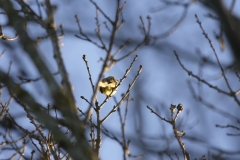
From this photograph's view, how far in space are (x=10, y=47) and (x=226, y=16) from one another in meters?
2.50

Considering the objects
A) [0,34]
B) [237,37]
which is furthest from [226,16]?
[0,34]

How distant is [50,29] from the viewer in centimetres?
382

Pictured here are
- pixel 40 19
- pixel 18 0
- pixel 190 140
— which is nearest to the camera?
pixel 18 0

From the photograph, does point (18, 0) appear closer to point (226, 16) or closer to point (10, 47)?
point (10, 47)

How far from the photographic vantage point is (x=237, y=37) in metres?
1.79

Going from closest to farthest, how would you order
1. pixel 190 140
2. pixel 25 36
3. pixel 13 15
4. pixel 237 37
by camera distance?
1. pixel 25 36
2. pixel 13 15
3. pixel 237 37
4. pixel 190 140

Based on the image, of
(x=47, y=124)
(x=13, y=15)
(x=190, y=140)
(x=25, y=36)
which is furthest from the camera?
(x=190, y=140)

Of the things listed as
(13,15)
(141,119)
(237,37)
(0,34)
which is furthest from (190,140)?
(13,15)

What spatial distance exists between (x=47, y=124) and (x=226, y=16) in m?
1.14

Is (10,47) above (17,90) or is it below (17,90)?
above

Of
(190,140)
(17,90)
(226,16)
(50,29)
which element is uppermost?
(50,29)

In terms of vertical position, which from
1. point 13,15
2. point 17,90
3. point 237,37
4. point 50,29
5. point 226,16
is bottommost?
point 17,90

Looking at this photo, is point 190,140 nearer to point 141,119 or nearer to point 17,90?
point 141,119

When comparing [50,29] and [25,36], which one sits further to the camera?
[50,29]
